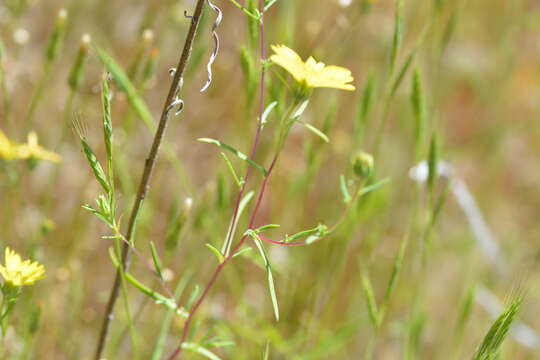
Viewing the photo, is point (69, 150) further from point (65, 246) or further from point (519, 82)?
point (519, 82)

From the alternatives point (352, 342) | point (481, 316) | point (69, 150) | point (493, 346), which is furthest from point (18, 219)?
point (481, 316)

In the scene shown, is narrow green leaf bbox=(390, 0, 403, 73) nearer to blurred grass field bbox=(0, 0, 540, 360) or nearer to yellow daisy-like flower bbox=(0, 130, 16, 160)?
blurred grass field bbox=(0, 0, 540, 360)

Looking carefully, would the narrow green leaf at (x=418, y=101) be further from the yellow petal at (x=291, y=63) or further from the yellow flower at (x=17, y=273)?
the yellow flower at (x=17, y=273)

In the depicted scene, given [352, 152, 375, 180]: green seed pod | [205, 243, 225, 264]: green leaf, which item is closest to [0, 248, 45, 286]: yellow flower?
[205, 243, 225, 264]: green leaf

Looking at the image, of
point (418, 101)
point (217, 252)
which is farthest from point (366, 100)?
point (217, 252)

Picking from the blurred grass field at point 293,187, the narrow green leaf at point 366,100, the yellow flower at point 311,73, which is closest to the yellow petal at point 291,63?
the yellow flower at point 311,73

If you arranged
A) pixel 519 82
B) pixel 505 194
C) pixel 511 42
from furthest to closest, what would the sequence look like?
1. pixel 519 82
2. pixel 505 194
3. pixel 511 42
